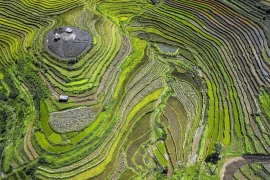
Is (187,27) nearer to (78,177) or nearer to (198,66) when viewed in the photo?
(198,66)

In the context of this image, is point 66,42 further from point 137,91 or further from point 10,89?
point 137,91

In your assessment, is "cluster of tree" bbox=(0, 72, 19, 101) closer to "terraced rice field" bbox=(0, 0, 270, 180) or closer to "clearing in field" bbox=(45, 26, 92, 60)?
"terraced rice field" bbox=(0, 0, 270, 180)

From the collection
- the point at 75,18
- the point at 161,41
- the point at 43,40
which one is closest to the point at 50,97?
the point at 43,40

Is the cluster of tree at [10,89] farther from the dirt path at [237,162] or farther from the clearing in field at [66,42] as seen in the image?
the dirt path at [237,162]

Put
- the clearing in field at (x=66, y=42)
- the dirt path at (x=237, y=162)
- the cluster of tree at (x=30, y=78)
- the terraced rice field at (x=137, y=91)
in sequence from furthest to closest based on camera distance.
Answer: the clearing in field at (x=66, y=42), the cluster of tree at (x=30, y=78), the terraced rice field at (x=137, y=91), the dirt path at (x=237, y=162)

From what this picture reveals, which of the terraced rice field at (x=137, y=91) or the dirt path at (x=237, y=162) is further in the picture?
the terraced rice field at (x=137, y=91)

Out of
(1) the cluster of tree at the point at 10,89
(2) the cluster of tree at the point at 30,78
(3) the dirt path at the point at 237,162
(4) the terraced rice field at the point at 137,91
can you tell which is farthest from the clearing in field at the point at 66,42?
(3) the dirt path at the point at 237,162

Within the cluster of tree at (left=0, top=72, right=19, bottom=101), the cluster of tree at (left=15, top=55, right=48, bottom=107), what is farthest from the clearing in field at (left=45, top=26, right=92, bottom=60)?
the cluster of tree at (left=0, top=72, right=19, bottom=101)
